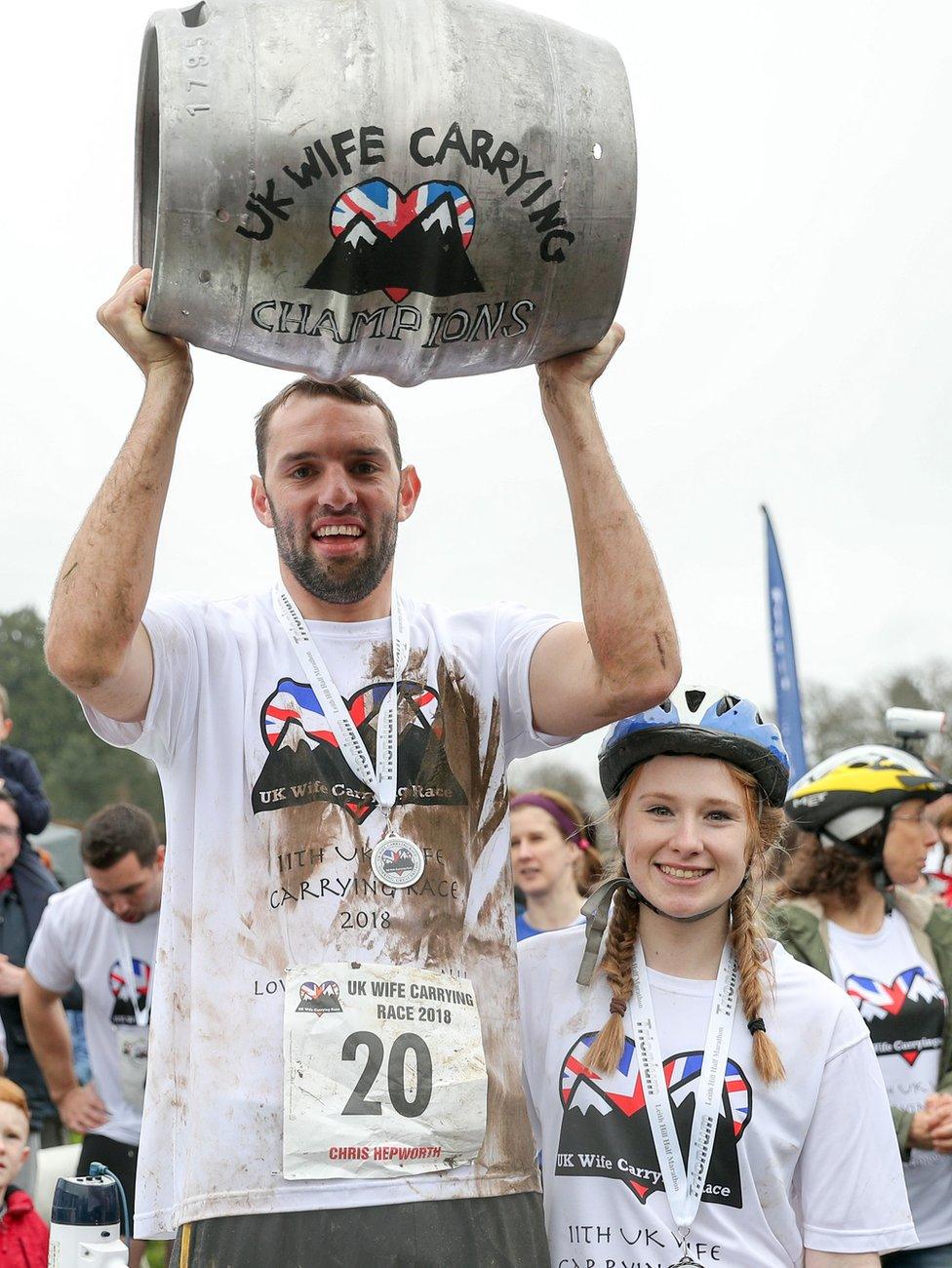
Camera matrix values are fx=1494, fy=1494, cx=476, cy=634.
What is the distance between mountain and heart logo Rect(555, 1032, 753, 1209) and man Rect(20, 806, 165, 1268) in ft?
12.1

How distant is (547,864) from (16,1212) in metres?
2.91

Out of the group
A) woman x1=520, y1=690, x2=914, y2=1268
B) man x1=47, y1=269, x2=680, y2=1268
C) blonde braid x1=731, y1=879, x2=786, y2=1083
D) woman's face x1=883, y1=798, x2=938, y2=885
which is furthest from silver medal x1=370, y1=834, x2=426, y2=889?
woman's face x1=883, y1=798, x2=938, y2=885

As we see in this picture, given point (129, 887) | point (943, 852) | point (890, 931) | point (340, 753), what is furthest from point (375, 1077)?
point (943, 852)

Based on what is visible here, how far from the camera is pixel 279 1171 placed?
277cm

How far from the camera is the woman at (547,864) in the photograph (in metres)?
7.18

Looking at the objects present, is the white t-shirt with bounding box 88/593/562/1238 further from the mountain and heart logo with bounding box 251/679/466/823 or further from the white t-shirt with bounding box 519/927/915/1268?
the white t-shirt with bounding box 519/927/915/1268

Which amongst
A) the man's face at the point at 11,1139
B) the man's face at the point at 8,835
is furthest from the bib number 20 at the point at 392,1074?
the man's face at the point at 8,835

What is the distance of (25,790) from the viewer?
24.5ft

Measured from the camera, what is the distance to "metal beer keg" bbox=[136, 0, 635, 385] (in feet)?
8.33

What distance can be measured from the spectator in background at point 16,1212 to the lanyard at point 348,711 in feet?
9.62

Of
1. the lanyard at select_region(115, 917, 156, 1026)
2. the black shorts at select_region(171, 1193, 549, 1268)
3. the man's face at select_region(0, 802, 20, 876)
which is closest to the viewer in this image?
the black shorts at select_region(171, 1193, 549, 1268)

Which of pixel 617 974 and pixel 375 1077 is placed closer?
pixel 375 1077

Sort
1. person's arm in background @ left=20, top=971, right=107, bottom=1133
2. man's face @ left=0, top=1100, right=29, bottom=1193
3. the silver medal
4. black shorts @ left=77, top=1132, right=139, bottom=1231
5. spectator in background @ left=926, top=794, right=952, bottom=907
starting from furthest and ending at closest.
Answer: spectator in background @ left=926, top=794, right=952, bottom=907 → person's arm in background @ left=20, top=971, right=107, bottom=1133 → black shorts @ left=77, top=1132, right=139, bottom=1231 → man's face @ left=0, top=1100, right=29, bottom=1193 → the silver medal

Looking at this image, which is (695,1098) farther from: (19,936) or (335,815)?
(19,936)
